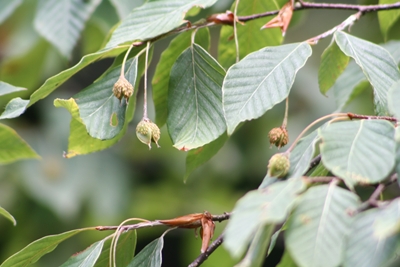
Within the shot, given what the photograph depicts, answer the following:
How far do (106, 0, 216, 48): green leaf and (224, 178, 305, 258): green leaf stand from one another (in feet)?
1.40

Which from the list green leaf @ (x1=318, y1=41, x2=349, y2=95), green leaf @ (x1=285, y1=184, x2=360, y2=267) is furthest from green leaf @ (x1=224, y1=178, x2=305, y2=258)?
green leaf @ (x1=318, y1=41, x2=349, y2=95)

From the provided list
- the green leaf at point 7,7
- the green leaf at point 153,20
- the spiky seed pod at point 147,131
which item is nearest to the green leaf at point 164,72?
the green leaf at point 153,20

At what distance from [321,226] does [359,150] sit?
11 centimetres

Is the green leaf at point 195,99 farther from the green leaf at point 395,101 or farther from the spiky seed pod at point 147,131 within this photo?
the green leaf at point 395,101

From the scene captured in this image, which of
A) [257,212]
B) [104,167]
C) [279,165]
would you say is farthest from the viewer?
[104,167]

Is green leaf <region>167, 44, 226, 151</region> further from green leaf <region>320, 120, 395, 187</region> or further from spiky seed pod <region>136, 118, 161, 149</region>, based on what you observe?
green leaf <region>320, 120, 395, 187</region>

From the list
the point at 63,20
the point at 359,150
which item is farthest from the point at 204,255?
the point at 63,20

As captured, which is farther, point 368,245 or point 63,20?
point 63,20

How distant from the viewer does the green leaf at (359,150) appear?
1.91 ft

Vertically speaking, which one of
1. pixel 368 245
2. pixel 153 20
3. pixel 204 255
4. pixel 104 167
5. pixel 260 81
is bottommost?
pixel 104 167

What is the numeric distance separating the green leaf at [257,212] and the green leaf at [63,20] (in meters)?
0.96

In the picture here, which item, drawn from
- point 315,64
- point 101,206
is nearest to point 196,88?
point 101,206

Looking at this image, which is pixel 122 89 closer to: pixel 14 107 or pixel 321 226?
pixel 14 107

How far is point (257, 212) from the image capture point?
1.71 ft
